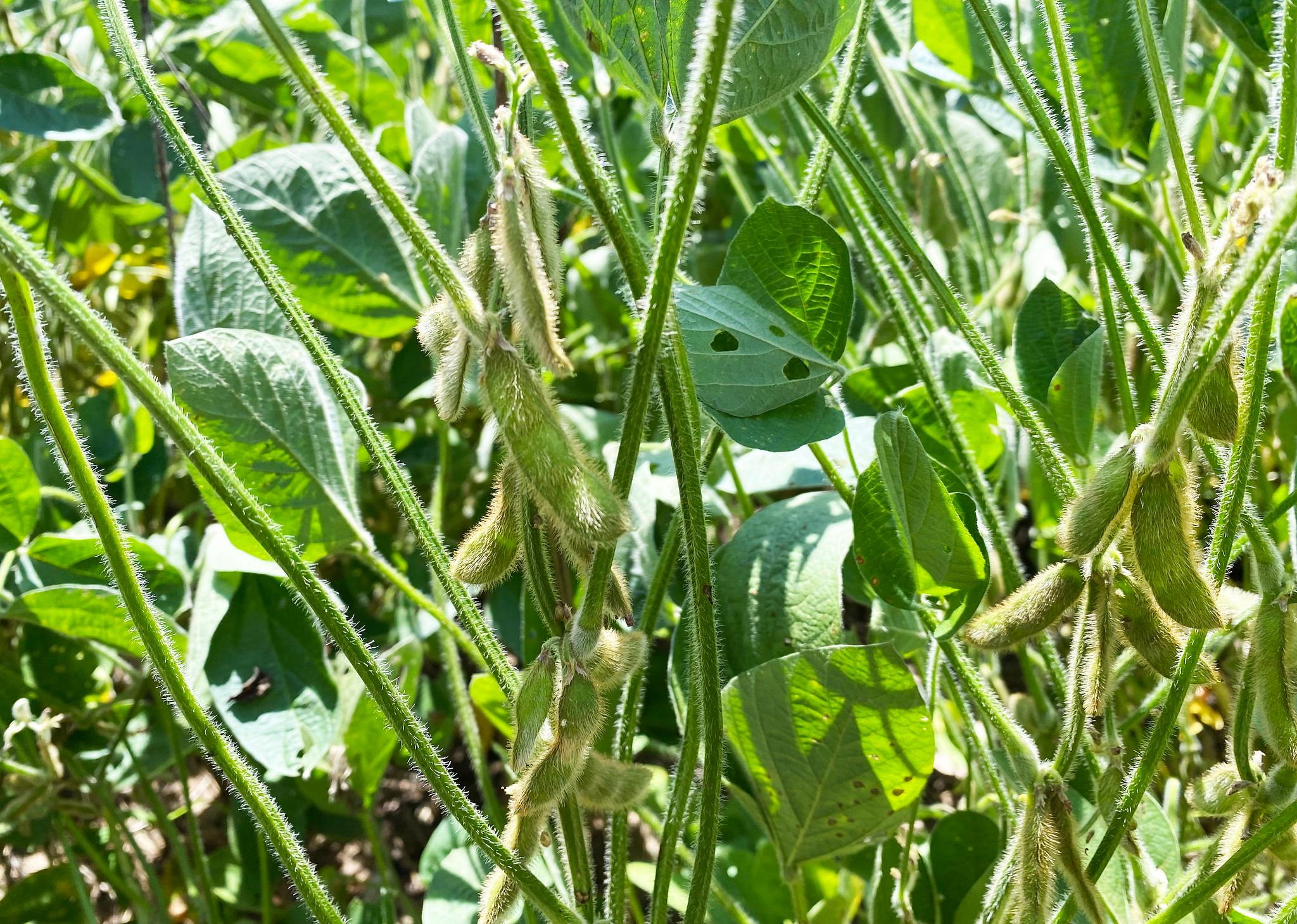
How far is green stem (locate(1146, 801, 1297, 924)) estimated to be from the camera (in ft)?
1.79

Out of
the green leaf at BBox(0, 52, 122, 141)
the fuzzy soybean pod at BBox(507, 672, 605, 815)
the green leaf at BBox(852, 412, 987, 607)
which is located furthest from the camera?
the green leaf at BBox(0, 52, 122, 141)

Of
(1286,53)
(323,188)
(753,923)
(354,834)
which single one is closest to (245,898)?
(354,834)

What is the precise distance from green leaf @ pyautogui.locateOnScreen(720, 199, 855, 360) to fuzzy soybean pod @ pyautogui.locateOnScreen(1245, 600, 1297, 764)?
275mm

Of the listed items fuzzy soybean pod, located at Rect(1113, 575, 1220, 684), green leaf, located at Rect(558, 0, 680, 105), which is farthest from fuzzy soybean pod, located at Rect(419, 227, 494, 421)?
fuzzy soybean pod, located at Rect(1113, 575, 1220, 684)

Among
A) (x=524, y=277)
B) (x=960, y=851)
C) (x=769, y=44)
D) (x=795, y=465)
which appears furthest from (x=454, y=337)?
(x=960, y=851)

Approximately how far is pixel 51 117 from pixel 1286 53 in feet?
3.85

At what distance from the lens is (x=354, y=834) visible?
1144 millimetres

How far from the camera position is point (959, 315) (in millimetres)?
641

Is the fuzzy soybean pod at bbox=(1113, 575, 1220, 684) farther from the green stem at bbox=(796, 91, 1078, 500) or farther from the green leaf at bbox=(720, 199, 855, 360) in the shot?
the green leaf at bbox=(720, 199, 855, 360)

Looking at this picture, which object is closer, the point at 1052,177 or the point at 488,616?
the point at 488,616

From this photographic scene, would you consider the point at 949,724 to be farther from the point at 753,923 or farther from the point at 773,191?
the point at 773,191

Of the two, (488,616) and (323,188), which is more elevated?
(323,188)

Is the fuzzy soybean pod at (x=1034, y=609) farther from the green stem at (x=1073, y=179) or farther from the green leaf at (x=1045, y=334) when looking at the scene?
the green leaf at (x=1045, y=334)

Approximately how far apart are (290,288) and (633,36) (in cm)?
22
